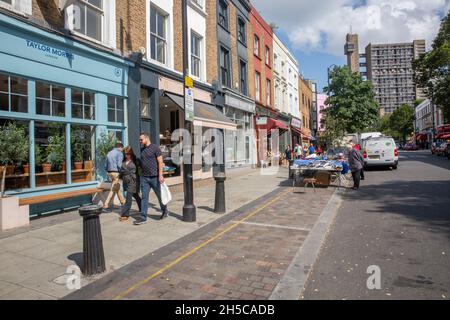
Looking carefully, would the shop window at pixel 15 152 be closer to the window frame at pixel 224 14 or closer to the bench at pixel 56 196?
the bench at pixel 56 196

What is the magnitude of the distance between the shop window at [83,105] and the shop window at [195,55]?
20.8 feet

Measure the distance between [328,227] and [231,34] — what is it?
14.9m

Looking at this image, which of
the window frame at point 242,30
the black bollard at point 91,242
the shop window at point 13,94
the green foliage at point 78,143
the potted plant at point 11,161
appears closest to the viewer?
the black bollard at point 91,242

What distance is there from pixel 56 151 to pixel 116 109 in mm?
2464

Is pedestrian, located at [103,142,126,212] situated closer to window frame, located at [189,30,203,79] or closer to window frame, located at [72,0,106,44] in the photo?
window frame, located at [72,0,106,44]

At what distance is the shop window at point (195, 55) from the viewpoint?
14820mm

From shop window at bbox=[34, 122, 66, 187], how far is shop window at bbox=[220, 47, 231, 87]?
10863mm

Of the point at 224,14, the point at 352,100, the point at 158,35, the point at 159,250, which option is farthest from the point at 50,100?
the point at 352,100

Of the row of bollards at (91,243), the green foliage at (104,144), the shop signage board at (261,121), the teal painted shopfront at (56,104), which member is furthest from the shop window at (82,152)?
the shop signage board at (261,121)

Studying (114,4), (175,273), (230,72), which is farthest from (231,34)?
(175,273)

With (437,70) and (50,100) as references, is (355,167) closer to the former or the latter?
(50,100)

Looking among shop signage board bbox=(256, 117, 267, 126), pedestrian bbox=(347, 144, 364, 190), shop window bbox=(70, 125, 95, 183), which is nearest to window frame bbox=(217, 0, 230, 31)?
shop signage board bbox=(256, 117, 267, 126)

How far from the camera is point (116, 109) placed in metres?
10.0

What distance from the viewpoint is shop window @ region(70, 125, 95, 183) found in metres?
8.66
